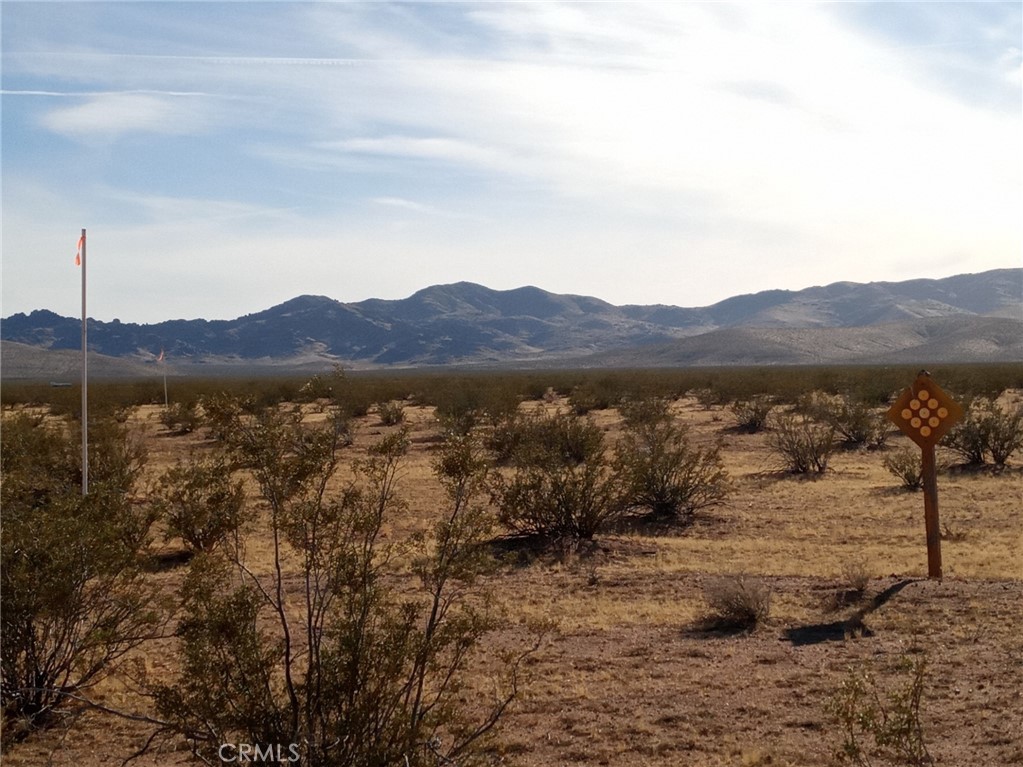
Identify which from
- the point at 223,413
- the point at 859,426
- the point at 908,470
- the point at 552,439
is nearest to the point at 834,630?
the point at 223,413

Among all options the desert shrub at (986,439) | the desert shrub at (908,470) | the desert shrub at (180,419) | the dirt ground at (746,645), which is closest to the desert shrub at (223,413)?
the dirt ground at (746,645)

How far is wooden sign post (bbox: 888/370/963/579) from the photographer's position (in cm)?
1163

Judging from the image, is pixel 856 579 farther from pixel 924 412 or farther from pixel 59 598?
pixel 59 598

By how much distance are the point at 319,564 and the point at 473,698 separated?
2.96 metres

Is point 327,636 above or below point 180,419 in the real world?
above

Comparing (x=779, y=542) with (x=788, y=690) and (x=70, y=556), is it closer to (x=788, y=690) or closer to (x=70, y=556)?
(x=788, y=690)

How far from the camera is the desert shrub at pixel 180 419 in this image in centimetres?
3528

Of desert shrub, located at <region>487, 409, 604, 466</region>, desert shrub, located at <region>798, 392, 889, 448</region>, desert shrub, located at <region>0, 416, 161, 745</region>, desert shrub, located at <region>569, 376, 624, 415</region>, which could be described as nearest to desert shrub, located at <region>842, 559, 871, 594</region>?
desert shrub, located at <region>487, 409, 604, 466</region>

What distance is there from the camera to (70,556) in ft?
24.5

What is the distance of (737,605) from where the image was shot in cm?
1028

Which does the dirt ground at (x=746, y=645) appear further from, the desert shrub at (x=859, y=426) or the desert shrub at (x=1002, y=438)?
the desert shrub at (x=859, y=426)

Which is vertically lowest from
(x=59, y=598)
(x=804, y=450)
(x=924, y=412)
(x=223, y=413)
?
(x=804, y=450)

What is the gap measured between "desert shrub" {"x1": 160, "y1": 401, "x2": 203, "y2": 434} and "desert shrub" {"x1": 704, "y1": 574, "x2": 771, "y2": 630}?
90.2 feet

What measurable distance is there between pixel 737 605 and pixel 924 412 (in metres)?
3.77
